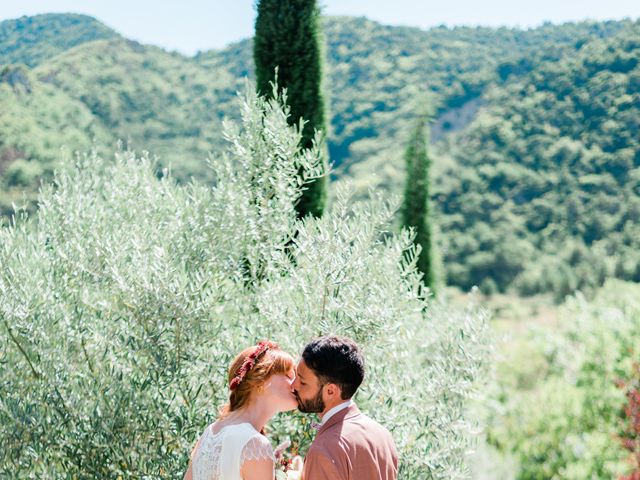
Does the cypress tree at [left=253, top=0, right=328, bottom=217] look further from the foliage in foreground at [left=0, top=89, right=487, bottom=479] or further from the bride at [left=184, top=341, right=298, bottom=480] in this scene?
the bride at [left=184, top=341, right=298, bottom=480]

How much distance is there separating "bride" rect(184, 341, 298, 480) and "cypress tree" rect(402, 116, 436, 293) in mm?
9923

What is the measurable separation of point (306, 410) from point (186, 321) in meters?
1.41

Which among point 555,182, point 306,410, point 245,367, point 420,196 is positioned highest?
point 245,367

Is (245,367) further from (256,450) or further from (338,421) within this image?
(338,421)

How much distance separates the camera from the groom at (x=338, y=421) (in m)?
2.37

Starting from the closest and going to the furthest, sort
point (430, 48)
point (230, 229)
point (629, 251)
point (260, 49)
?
point (230, 229), point (260, 49), point (629, 251), point (430, 48)

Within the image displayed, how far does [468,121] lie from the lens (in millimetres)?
46844

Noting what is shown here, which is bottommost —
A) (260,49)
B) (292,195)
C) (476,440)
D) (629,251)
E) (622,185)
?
(629,251)

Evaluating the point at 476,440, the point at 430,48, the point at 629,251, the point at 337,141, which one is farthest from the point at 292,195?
the point at 430,48

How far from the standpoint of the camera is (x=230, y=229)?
4371 millimetres

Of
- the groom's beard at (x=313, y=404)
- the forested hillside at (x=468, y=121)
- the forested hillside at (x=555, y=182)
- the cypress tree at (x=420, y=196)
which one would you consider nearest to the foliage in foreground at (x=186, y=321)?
the groom's beard at (x=313, y=404)

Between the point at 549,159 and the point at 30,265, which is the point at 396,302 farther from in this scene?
the point at 549,159

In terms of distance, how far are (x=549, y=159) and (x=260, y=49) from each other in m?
36.6

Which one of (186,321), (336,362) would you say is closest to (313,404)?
(336,362)
